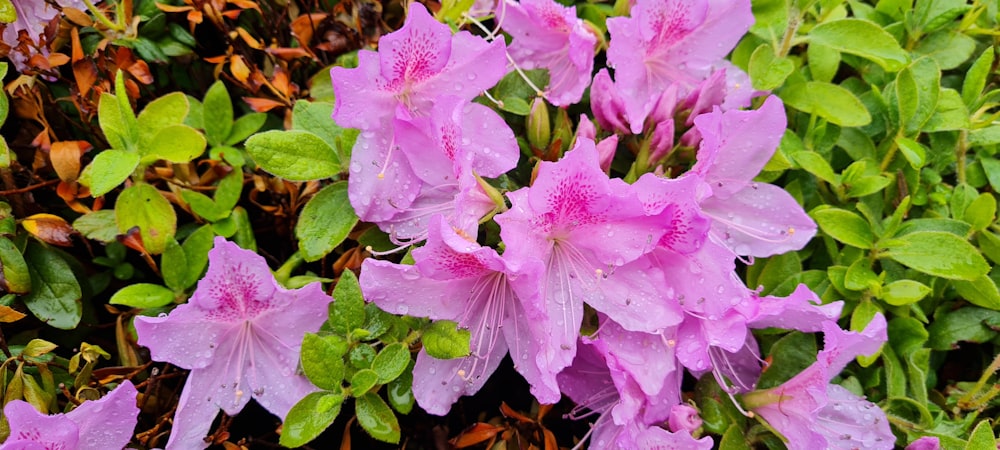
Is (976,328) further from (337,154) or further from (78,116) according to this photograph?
(78,116)

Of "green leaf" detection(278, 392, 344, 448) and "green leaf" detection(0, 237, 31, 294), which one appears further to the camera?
"green leaf" detection(0, 237, 31, 294)

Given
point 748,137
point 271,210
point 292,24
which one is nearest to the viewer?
point 748,137

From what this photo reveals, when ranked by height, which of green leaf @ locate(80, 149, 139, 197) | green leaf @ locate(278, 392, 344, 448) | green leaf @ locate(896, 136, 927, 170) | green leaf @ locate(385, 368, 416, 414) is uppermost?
green leaf @ locate(80, 149, 139, 197)

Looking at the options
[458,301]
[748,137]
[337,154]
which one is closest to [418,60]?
[337,154]

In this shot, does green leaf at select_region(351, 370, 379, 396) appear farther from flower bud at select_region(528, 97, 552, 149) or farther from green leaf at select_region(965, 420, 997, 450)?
green leaf at select_region(965, 420, 997, 450)

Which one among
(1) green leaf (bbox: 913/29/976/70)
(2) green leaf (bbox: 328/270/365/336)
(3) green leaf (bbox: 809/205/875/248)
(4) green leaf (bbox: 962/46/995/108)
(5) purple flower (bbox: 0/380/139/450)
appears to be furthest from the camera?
(1) green leaf (bbox: 913/29/976/70)

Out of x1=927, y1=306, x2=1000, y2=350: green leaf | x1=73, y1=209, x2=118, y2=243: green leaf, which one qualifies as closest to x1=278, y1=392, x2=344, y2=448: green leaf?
x1=73, y1=209, x2=118, y2=243: green leaf

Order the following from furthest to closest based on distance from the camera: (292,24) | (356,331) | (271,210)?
(292,24) < (271,210) < (356,331)
